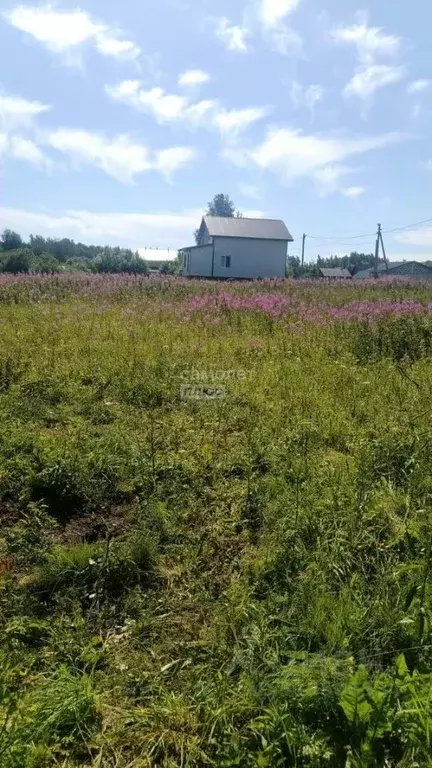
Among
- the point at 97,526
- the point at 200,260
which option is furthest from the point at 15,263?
the point at 97,526

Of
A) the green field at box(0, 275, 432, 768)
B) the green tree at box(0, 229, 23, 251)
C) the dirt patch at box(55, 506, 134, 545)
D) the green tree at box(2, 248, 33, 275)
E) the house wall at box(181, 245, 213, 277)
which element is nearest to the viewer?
the green field at box(0, 275, 432, 768)

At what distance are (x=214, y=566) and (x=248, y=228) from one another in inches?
1598

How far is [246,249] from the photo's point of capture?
4041 centimetres

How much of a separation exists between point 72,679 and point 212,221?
1668 inches

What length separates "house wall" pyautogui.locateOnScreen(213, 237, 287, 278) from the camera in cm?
4025

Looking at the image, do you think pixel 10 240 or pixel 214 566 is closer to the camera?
pixel 214 566

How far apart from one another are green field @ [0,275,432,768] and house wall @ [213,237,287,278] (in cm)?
3575

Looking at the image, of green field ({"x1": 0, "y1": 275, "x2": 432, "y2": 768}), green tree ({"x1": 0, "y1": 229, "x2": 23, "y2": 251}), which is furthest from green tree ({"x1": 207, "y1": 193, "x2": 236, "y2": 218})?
green field ({"x1": 0, "y1": 275, "x2": 432, "y2": 768})

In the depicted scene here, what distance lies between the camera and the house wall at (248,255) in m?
40.2

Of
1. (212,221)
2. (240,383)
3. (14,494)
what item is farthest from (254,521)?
(212,221)

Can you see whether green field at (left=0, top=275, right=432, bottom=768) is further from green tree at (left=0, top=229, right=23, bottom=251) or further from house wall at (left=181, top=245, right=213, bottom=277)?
green tree at (left=0, top=229, right=23, bottom=251)

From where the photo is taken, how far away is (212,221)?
41531 mm

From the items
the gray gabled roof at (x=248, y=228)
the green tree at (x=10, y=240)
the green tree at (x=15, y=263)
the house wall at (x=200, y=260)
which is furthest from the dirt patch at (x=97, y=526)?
the green tree at (x=10, y=240)

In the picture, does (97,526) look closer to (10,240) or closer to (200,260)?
(200,260)
